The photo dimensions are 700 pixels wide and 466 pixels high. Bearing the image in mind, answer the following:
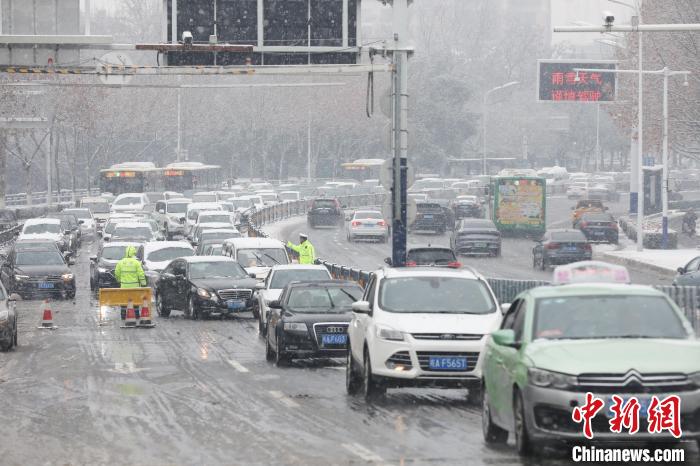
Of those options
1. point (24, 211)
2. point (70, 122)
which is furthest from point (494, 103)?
point (24, 211)

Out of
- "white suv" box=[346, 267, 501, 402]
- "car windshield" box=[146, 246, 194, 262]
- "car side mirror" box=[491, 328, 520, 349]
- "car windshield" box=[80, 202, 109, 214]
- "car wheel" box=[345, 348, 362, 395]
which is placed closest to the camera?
"car side mirror" box=[491, 328, 520, 349]

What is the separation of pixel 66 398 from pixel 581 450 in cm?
789

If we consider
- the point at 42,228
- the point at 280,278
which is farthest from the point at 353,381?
the point at 42,228

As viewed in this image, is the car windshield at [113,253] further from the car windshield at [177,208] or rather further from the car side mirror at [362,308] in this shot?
the car windshield at [177,208]

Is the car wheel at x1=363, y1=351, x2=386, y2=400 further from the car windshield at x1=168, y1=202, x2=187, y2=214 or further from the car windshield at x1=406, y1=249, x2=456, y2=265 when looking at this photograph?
the car windshield at x1=168, y1=202, x2=187, y2=214

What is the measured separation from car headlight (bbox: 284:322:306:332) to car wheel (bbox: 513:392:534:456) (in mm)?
9678

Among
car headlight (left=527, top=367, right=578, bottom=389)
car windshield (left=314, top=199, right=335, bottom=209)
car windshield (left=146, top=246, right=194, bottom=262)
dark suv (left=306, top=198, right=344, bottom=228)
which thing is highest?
car headlight (left=527, top=367, right=578, bottom=389)

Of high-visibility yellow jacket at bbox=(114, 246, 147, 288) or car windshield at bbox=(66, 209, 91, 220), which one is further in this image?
car windshield at bbox=(66, 209, 91, 220)

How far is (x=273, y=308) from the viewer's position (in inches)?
901

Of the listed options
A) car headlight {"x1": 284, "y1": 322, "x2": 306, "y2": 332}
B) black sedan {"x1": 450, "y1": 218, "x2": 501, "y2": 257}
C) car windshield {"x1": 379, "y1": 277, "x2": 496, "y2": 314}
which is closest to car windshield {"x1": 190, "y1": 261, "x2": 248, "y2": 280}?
car headlight {"x1": 284, "y1": 322, "x2": 306, "y2": 332}

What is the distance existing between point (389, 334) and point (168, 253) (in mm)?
24918

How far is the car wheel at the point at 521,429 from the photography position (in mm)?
12117

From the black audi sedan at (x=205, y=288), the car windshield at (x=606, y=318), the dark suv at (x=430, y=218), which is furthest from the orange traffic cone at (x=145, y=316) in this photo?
the dark suv at (x=430, y=218)

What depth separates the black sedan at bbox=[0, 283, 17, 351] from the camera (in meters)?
24.7
